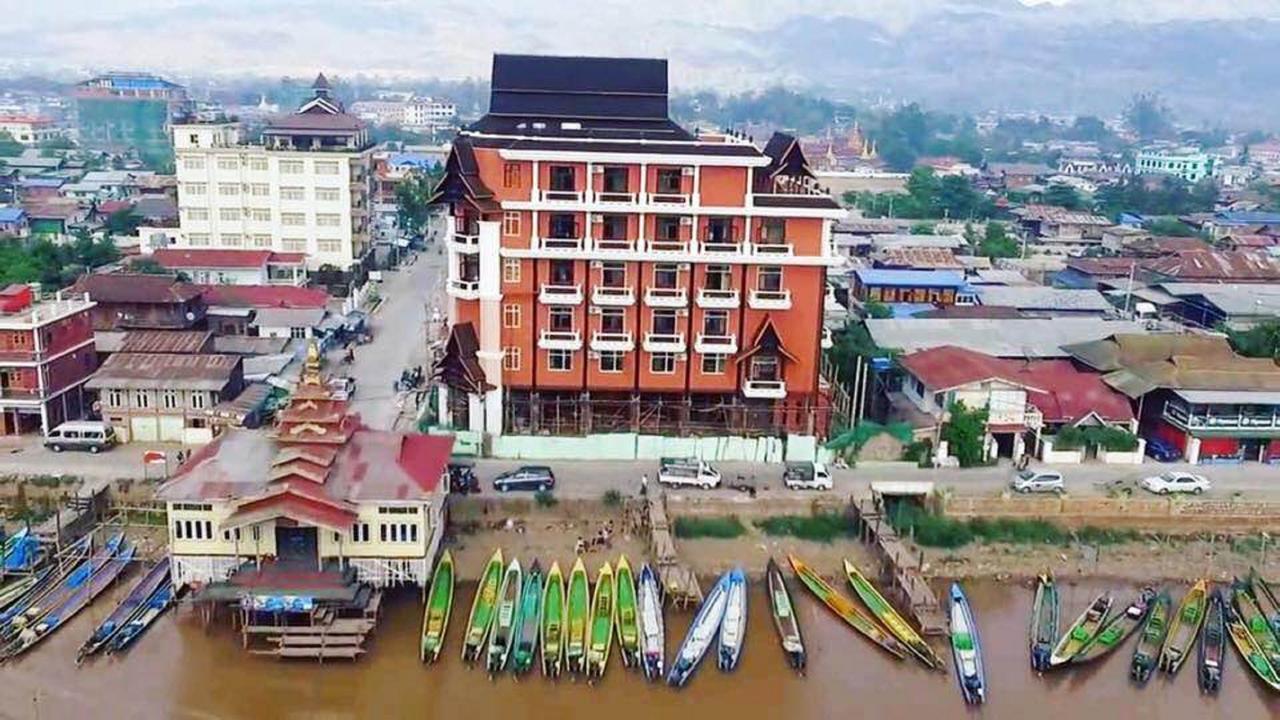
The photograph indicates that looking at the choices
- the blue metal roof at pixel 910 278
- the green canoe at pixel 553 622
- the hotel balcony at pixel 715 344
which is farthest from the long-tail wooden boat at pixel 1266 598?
the blue metal roof at pixel 910 278

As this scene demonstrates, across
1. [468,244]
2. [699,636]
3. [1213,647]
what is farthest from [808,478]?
[468,244]

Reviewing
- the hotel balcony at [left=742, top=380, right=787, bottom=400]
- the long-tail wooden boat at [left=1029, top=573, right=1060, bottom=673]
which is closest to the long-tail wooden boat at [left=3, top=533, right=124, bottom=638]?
the hotel balcony at [left=742, top=380, right=787, bottom=400]

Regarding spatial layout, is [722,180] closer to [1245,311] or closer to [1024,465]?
[1024,465]

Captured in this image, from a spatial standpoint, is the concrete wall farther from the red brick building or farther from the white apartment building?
the white apartment building

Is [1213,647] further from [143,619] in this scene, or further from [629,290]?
[143,619]

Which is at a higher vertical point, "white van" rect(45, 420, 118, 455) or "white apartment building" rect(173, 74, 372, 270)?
"white apartment building" rect(173, 74, 372, 270)

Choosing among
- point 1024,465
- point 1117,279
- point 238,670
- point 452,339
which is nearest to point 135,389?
point 452,339
